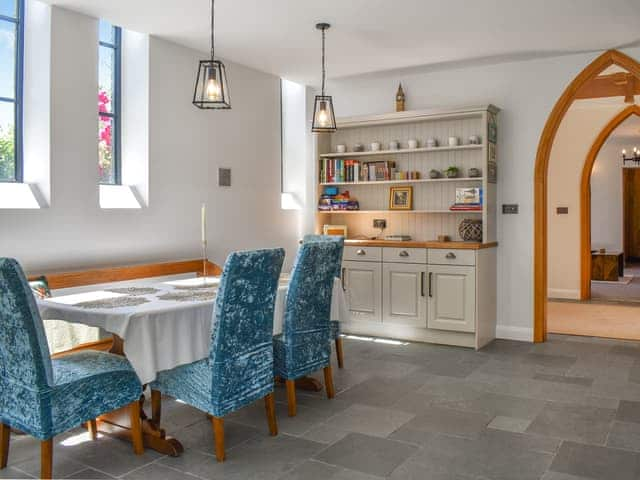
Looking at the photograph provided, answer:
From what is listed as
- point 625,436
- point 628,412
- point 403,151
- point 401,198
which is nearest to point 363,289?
point 401,198

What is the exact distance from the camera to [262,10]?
163 inches

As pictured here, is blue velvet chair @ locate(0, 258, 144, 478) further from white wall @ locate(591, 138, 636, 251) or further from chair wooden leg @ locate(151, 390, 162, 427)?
white wall @ locate(591, 138, 636, 251)

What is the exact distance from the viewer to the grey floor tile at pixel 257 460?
9.02 ft

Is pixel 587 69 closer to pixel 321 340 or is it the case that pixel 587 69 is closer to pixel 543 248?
pixel 543 248

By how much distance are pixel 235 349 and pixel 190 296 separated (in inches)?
21.6

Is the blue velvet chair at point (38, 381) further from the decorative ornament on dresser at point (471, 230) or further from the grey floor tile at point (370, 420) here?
the decorative ornament on dresser at point (471, 230)

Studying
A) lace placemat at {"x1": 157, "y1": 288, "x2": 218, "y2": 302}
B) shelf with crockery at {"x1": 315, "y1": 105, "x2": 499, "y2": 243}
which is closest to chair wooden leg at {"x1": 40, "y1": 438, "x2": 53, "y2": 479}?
lace placemat at {"x1": 157, "y1": 288, "x2": 218, "y2": 302}

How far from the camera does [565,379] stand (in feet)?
14.1

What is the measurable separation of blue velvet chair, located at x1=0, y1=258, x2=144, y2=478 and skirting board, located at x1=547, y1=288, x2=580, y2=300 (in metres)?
6.70

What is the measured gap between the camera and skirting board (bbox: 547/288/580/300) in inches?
315

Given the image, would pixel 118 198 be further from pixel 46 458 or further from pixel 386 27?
pixel 46 458

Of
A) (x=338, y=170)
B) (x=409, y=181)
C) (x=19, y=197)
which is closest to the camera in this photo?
(x=19, y=197)

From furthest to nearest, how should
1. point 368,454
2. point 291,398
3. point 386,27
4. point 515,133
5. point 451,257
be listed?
1. point 515,133
2. point 451,257
3. point 386,27
4. point 291,398
5. point 368,454

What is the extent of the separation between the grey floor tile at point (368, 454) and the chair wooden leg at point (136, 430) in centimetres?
87
